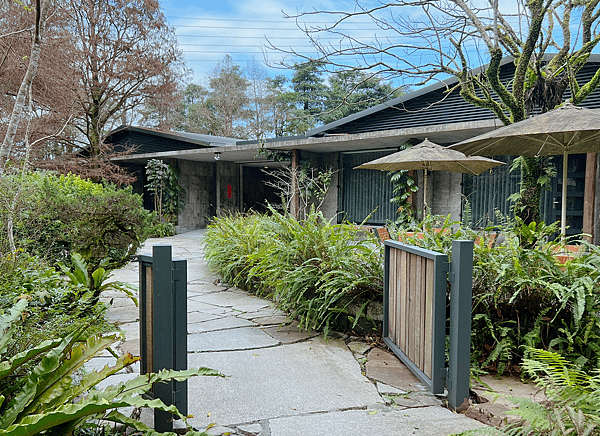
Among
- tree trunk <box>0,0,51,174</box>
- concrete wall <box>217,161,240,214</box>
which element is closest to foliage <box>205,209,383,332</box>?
tree trunk <box>0,0,51,174</box>

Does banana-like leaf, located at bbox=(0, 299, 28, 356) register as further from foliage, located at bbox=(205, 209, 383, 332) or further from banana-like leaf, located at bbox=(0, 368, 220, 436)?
foliage, located at bbox=(205, 209, 383, 332)

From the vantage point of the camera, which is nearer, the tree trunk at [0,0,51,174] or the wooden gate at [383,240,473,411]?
the wooden gate at [383,240,473,411]

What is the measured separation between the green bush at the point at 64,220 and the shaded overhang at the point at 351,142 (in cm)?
484

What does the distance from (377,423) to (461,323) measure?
2.29ft

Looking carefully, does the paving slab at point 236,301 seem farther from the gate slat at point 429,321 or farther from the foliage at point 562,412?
the foliage at point 562,412

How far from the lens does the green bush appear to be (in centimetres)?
445

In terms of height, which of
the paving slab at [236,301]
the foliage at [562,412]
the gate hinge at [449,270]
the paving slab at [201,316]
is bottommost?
the paving slab at [236,301]

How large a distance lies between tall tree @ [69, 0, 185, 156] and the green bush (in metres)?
9.45

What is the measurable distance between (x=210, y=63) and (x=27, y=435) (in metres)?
28.5

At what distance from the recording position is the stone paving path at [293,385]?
2242mm

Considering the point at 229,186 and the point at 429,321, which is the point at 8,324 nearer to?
the point at 429,321

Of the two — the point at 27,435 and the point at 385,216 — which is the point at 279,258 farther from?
the point at 385,216

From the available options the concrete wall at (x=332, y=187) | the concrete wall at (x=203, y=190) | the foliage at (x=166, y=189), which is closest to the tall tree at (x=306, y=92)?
the concrete wall at (x=203, y=190)

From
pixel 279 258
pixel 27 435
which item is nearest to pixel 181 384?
pixel 27 435
